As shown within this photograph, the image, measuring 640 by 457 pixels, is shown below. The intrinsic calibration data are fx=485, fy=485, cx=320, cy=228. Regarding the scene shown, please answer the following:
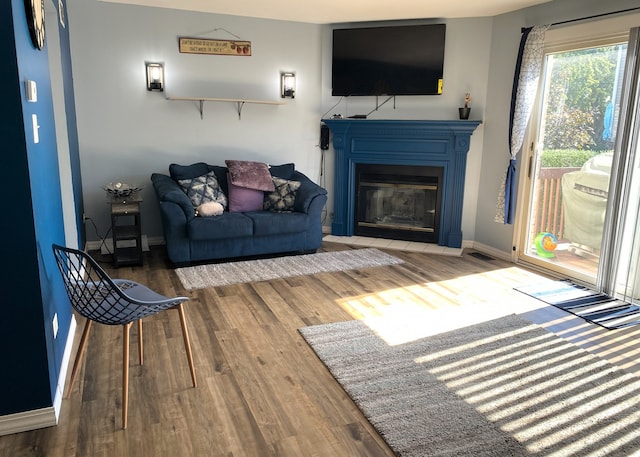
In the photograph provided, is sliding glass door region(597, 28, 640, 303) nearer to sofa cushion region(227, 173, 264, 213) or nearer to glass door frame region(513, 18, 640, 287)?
glass door frame region(513, 18, 640, 287)

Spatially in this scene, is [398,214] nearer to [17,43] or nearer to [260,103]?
[260,103]

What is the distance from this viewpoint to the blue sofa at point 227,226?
14.4ft

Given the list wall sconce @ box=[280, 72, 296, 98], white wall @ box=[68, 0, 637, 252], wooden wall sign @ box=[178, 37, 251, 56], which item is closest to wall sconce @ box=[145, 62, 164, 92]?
white wall @ box=[68, 0, 637, 252]

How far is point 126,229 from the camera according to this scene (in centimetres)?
459

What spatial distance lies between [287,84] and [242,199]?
1.49 m

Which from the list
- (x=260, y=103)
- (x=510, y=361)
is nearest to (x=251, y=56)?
(x=260, y=103)

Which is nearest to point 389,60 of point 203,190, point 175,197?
point 203,190

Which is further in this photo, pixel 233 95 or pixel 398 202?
pixel 398 202

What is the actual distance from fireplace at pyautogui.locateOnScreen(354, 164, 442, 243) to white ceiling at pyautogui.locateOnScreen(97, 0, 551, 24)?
5.25ft

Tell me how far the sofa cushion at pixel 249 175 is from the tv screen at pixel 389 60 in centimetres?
138

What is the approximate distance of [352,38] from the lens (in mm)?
5383

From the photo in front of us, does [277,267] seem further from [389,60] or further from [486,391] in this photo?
[389,60]

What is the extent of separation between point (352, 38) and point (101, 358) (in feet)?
13.7

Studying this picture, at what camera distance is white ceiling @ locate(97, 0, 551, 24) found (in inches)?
177
